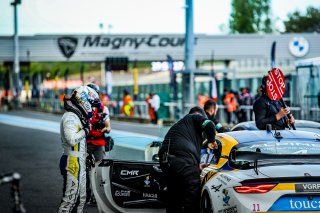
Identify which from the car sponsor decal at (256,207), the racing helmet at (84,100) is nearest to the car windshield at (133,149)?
the racing helmet at (84,100)

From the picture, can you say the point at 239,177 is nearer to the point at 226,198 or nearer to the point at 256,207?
the point at 226,198

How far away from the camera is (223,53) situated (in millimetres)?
63406

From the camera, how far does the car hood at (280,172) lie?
315 inches

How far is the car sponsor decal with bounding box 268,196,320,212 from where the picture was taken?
7.77 metres

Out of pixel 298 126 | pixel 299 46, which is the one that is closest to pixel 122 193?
pixel 298 126

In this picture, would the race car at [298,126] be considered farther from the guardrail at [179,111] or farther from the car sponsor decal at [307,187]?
the guardrail at [179,111]

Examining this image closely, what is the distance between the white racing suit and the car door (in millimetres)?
665

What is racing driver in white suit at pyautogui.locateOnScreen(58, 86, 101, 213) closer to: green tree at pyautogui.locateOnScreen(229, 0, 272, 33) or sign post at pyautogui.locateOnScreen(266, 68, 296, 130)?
sign post at pyautogui.locateOnScreen(266, 68, 296, 130)

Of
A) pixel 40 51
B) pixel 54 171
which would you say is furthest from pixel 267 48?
pixel 54 171

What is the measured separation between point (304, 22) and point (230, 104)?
5623 cm

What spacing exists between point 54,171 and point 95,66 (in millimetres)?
124718

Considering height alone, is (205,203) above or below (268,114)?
below

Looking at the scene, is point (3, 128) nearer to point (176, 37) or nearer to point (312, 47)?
point (176, 37)

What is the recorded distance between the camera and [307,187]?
782 cm
